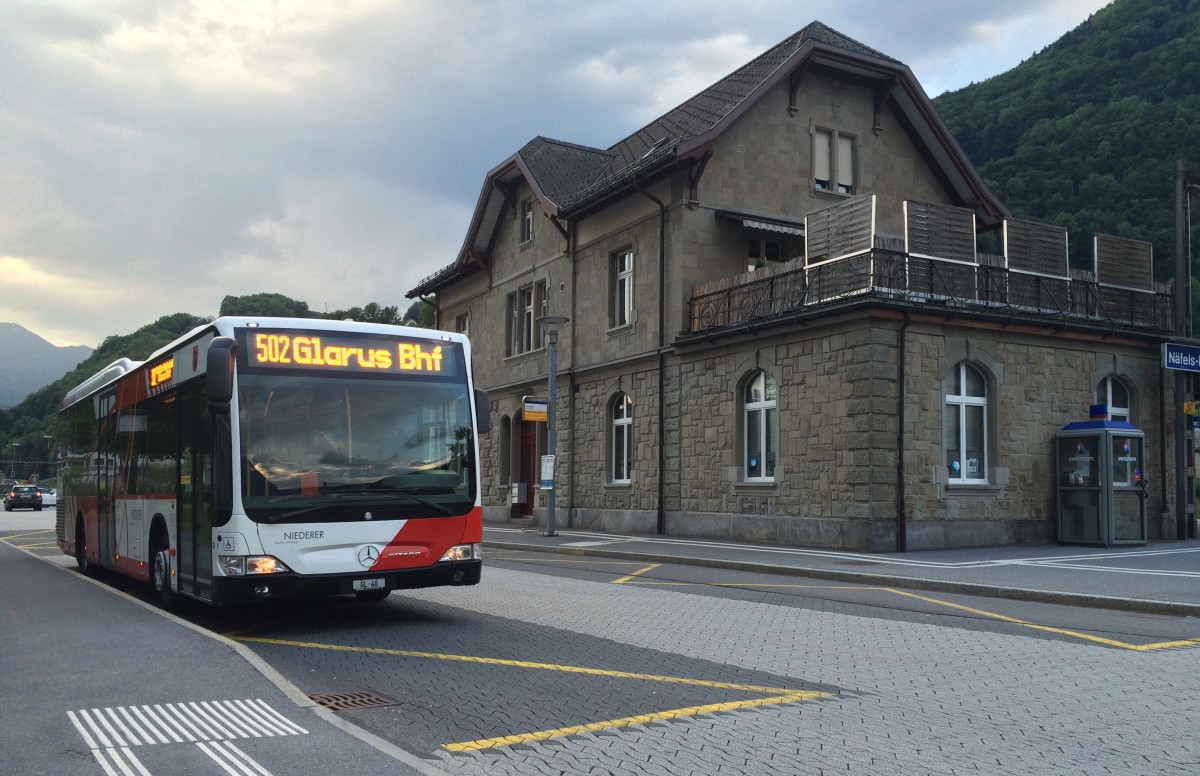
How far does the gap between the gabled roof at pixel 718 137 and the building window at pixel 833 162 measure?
1.29 metres

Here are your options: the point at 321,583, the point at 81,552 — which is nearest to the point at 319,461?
the point at 321,583

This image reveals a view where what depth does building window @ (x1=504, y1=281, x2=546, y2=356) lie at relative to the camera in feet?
110

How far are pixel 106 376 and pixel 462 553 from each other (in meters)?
8.48

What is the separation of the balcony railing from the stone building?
57 millimetres

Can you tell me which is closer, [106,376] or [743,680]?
[743,680]

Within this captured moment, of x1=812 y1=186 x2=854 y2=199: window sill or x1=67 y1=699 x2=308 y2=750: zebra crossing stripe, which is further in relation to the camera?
x1=812 y1=186 x2=854 y2=199: window sill

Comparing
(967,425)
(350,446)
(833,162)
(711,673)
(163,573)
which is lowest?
(711,673)

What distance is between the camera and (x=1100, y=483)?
830 inches

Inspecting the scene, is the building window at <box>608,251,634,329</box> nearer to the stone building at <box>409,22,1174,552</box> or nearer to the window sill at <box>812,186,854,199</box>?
the stone building at <box>409,22,1174,552</box>

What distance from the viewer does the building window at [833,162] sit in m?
27.3

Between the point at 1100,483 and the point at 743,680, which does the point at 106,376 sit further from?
the point at 1100,483

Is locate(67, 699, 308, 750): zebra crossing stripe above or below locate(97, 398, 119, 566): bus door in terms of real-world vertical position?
below

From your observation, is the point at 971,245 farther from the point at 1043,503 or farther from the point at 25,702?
the point at 25,702

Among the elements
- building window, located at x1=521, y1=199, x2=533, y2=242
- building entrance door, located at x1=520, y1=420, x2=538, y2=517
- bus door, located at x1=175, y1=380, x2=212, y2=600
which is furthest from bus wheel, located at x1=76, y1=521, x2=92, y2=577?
building window, located at x1=521, y1=199, x2=533, y2=242
